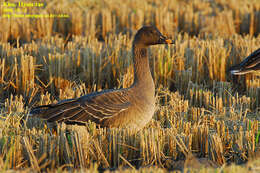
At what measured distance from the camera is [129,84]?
7.42 metres

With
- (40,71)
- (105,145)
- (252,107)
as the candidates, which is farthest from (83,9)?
(105,145)

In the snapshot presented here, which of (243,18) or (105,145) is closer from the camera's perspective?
(105,145)

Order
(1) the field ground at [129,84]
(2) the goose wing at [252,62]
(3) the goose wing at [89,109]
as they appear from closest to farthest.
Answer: (1) the field ground at [129,84] < (3) the goose wing at [89,109] < (2) the goose wing at [252,62]

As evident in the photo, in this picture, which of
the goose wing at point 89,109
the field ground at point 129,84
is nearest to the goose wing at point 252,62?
the field ground at point 129,84

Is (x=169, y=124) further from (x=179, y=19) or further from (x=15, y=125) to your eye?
(x=179, y=19)

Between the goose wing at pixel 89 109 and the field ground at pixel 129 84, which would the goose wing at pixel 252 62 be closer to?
the field ground at pixel 129 84


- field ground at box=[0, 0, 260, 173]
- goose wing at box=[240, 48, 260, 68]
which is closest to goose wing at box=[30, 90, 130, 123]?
field ground at box=[0, 0, 260, 173]

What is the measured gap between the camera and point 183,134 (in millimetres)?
5094

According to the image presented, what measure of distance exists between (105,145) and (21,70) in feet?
10.5

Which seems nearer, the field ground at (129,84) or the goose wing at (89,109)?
the field ground at (129,84)

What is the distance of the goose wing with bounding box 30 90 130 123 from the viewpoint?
5.28m

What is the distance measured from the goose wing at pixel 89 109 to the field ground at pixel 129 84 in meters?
0.19

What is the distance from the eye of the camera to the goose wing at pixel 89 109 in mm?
5277

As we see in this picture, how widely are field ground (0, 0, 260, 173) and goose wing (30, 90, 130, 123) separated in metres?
0.19
